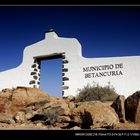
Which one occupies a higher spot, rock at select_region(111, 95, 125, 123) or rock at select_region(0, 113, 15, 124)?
rock at select_region(111, 95, 125, 123)

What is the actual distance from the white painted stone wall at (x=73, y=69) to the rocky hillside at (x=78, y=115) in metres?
3.33

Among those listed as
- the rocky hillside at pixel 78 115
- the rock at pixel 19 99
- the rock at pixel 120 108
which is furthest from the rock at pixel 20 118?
the rock at pixel 120 108

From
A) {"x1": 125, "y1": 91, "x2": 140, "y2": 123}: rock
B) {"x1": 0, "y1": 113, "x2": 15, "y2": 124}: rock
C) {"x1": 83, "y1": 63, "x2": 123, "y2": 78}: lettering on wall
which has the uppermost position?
{"x1": 83, "y1": 63, "x2": 123, "y2": 78}: lettering on wall

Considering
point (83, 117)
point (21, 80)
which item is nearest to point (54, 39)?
point (21, 80)

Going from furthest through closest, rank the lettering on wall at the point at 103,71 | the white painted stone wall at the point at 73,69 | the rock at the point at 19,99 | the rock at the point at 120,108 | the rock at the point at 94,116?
the lettering on wall at the point at 103,71, the white painted stone wall at the point at 73,69, the rock at the point at 19,99, the rock at the point at 120,108, the rock at the point at 94,116

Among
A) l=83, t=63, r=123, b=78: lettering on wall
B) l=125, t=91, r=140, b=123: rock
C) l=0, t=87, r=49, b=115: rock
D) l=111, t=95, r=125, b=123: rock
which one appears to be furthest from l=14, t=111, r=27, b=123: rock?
l=83, t=63, r=123, b=78: lettering on wall

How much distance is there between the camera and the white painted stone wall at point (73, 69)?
39.9ft

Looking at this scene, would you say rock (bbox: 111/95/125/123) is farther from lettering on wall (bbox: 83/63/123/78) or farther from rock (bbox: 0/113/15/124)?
lettering on wall (bbox: 83/63/123/78)

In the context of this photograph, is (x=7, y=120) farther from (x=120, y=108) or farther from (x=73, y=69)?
(x=73, y=69)

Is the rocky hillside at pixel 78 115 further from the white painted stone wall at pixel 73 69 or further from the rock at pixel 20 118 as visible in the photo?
the white painted stone wall at pixel 73 69

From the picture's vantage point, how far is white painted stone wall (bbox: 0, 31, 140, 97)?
478 inches

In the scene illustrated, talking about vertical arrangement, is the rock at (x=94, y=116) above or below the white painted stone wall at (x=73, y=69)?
below
